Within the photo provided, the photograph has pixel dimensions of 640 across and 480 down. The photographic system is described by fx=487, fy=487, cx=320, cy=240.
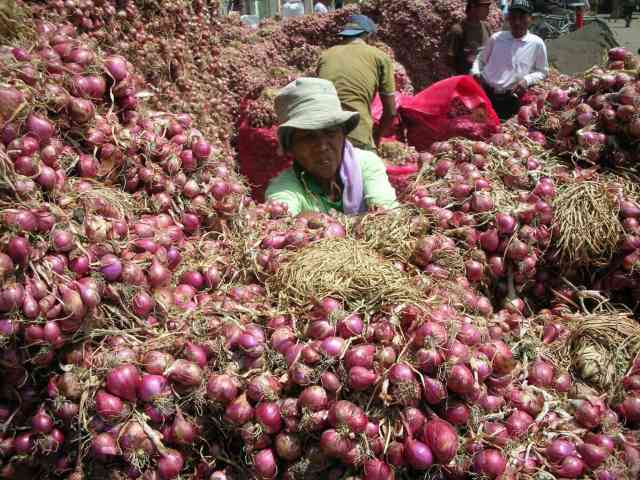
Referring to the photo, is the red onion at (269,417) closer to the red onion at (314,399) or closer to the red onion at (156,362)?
the red onion at (314,399)

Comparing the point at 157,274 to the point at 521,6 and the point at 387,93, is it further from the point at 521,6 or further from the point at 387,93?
→ the point at 521,6

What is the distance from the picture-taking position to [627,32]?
43.5 feet

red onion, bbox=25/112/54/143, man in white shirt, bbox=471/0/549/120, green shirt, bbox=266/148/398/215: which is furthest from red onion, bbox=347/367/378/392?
man in white shirt, bbox=471/0/549/120

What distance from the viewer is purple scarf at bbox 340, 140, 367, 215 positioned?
194 centimetres

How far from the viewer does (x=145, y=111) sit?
1504mm

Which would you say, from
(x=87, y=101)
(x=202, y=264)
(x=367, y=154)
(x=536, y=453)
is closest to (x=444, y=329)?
(x=536, y=453)

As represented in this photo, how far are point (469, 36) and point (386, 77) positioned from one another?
2.02 m

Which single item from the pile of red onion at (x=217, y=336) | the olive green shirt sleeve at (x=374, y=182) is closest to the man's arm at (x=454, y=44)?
the olive green shirt sleeve at (x=374, y=182)

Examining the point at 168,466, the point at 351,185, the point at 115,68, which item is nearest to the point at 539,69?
the point at 351,185

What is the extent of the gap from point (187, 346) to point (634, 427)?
105cm

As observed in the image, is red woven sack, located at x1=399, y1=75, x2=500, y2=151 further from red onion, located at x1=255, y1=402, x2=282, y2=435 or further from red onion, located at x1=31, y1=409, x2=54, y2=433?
red onion, located at x1=31, y1=409, x2=54, y2=433

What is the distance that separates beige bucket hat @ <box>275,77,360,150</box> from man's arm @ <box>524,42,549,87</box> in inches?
102

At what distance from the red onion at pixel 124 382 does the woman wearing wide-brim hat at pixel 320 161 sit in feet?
3.01

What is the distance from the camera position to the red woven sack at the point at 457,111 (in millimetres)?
3238
